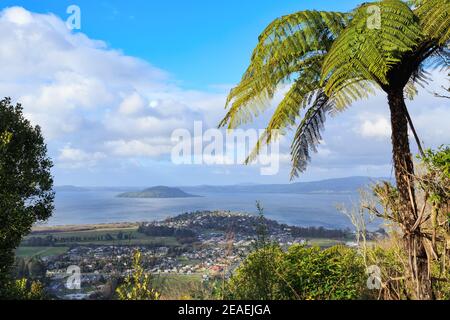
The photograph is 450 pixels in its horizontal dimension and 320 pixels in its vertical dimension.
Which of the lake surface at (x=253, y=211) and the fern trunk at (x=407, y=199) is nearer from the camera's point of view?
the fern trunk at (x=407, y=199)

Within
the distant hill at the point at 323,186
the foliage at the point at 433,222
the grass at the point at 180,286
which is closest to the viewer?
the foliage at the point at 433,222

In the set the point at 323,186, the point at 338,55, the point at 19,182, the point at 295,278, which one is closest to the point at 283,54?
the point at 338,55

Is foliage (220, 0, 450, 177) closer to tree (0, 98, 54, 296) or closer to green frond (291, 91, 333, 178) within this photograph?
green frond (291, 91, 333, 178)

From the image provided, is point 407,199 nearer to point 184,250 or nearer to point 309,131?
point 309,131

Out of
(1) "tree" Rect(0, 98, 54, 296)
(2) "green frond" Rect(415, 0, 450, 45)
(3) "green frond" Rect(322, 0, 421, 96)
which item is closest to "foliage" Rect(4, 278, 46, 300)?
(1) "tree" Rect(0, 98, 54, 296)

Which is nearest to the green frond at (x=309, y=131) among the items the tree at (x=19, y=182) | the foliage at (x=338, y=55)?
the foliage at (x=338, y=55)

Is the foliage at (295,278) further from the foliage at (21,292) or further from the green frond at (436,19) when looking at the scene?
the foliage at (21,292)

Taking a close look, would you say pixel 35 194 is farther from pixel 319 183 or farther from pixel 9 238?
pixel 319 183
